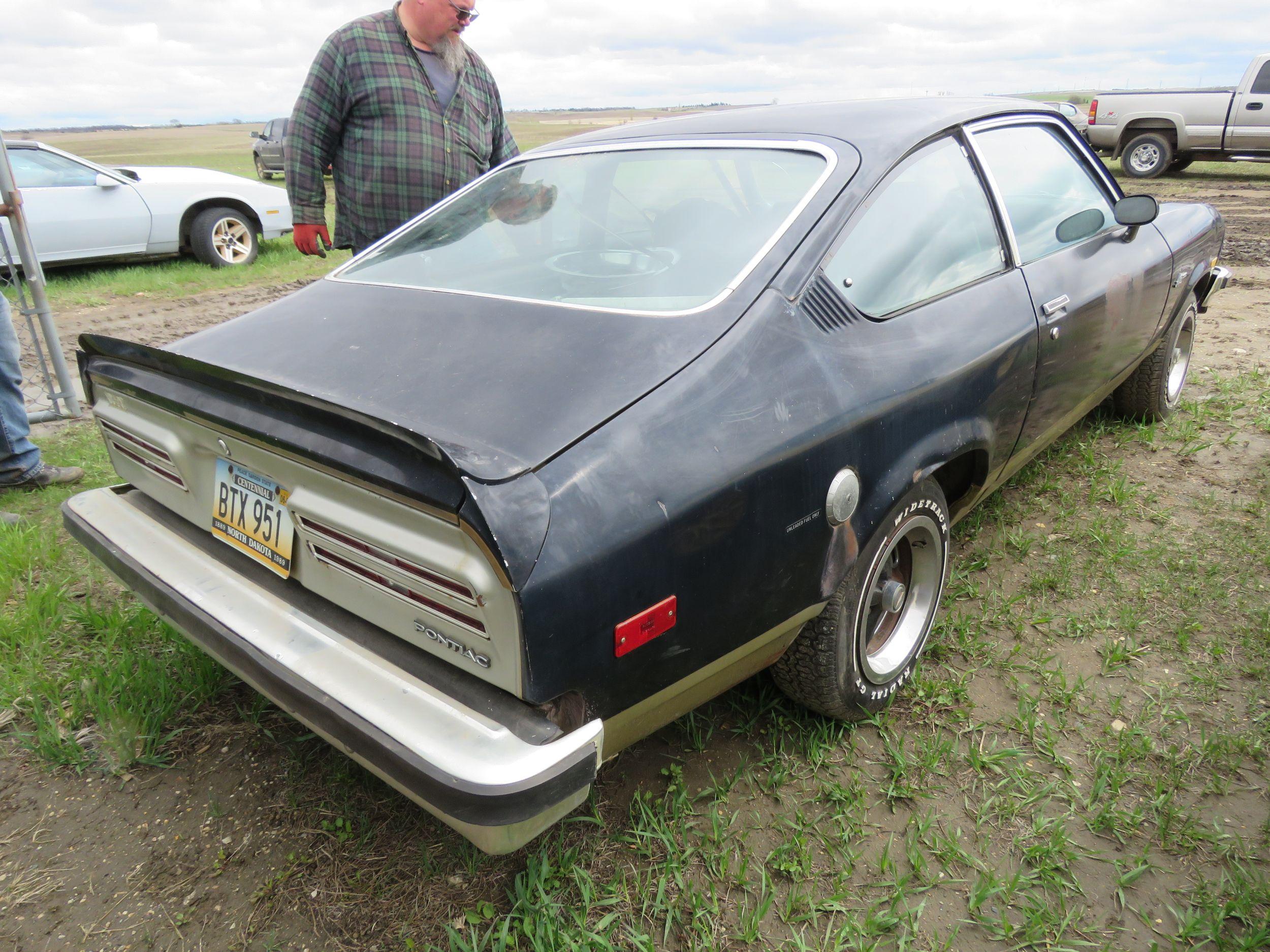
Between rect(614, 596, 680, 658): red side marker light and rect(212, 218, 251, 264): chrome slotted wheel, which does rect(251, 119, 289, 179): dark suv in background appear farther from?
rect(614, 596, 680, 658): red side marker light

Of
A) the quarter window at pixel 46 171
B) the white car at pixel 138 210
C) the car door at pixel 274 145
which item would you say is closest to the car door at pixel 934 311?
the white car at pixel 138 210

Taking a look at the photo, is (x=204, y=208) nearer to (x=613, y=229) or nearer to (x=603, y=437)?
(x=613, y=229)

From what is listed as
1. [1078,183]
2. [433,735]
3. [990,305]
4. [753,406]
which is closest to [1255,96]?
[1078,183]

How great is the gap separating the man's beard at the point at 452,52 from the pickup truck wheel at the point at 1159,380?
3.21 m

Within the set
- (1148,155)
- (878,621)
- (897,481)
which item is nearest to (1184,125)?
(1148,155)

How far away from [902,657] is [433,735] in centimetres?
140

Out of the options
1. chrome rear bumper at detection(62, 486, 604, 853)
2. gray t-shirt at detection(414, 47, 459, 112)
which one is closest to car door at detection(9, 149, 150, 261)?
gray t-shirt at detection(414, 47, 459, 112)

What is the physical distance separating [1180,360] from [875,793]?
3296mm

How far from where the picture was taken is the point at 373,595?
164 centimetres

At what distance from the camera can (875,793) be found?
2062 millimetres

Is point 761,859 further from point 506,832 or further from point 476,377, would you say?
point 476,377

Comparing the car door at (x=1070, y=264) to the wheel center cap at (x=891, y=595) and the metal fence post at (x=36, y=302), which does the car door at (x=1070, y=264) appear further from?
the metal fence post at (x=36, y=302)

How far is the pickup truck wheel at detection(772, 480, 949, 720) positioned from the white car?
7730mm

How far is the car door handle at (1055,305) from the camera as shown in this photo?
8.37ft
